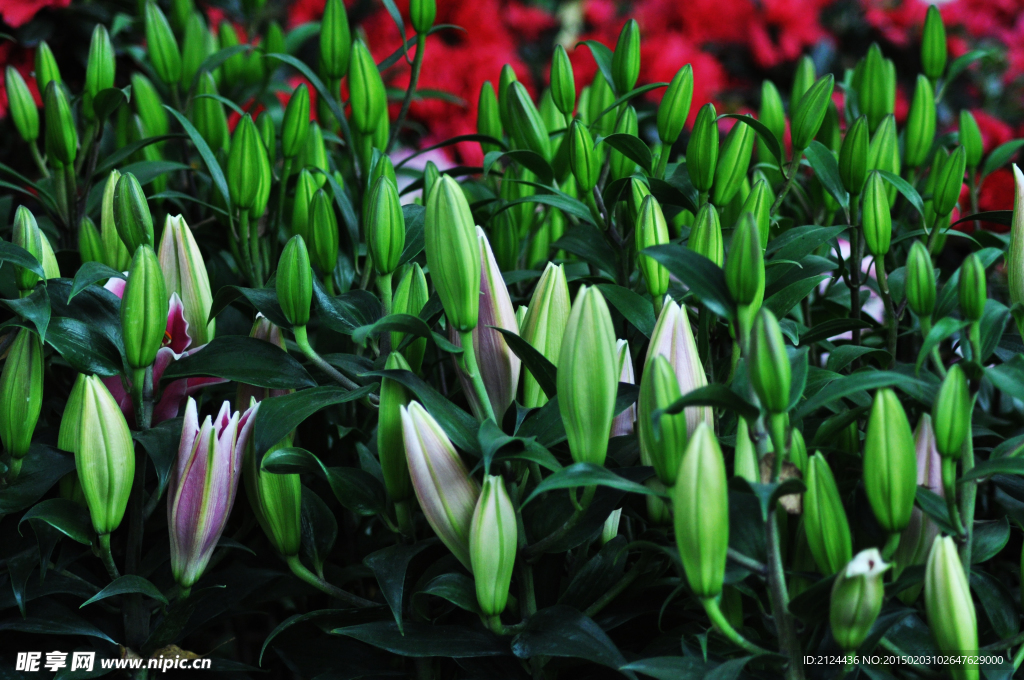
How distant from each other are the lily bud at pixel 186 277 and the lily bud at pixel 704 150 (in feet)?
1.05

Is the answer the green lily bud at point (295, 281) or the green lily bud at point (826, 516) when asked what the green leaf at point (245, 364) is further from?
the green lily bud at point (826, 516)

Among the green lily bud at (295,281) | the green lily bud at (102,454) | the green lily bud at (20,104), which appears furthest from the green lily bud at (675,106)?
the green lily bud at (20,104)

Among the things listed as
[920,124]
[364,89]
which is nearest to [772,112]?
[920,124]

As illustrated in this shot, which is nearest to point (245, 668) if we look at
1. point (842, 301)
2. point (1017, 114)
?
point (842, 301)

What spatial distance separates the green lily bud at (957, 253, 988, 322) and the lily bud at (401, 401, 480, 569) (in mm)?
248

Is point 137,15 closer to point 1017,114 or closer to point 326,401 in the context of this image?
point 326,401

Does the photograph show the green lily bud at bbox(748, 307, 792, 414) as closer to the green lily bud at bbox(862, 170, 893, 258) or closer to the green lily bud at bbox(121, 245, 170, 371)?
the green lily bud at bbox(862, 170, 893, 258)

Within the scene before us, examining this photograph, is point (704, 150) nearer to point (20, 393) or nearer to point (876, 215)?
point (876, 215)

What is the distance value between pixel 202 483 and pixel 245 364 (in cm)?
7

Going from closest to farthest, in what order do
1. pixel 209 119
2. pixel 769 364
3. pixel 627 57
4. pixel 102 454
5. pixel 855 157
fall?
pixel 769 364 < pixel 102 454 < pixel 855 157 < pixel 627 57 < pixel 209 119

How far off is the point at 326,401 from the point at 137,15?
92cm

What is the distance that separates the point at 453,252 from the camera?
1.35ft

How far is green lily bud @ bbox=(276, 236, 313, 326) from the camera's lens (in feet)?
1.45

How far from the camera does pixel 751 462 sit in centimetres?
37
